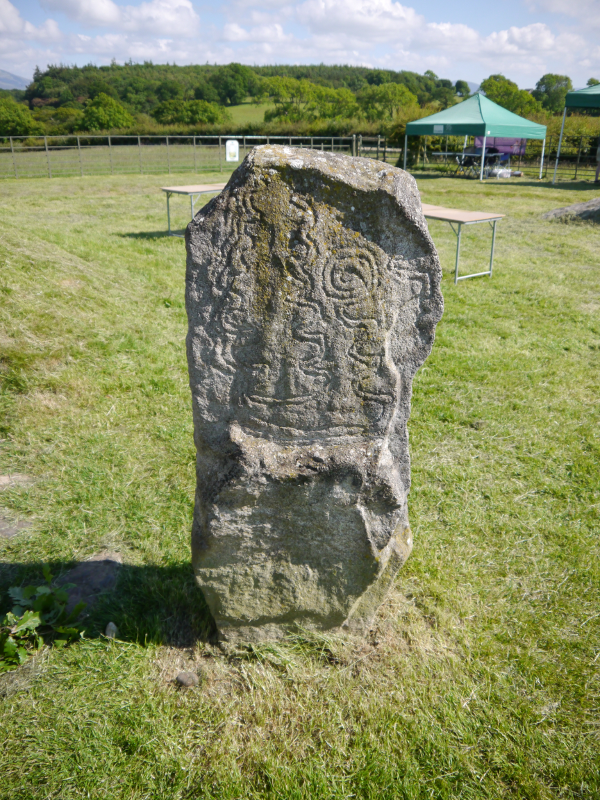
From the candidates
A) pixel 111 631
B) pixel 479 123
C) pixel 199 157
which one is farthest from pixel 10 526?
pixel 199 157

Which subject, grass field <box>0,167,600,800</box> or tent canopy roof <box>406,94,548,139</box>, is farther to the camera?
tent canopy roof <box>406,94,548,139</box>

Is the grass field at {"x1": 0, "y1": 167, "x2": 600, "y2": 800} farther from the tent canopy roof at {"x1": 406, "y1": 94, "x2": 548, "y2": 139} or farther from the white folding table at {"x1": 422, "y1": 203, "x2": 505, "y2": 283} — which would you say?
the tent canopy roof at {"x1": 406, "y1": 94, "x2": 548, "y2": 139}

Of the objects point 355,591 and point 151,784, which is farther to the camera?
point 355,591

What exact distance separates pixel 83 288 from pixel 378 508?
4633 millimetres

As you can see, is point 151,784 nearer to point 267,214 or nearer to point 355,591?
point 355,591

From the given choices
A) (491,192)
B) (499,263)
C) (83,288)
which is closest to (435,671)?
(83,288)

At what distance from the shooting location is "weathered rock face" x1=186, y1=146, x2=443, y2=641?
1902 mm

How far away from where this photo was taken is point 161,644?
247 centimetres

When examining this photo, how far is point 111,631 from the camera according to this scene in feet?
8.18

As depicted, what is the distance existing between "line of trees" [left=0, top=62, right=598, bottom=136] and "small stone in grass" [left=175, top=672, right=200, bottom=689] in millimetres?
27643

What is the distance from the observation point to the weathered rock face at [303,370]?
1.90 meters

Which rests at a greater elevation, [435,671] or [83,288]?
[83,288]

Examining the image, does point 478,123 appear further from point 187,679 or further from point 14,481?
point 187,679

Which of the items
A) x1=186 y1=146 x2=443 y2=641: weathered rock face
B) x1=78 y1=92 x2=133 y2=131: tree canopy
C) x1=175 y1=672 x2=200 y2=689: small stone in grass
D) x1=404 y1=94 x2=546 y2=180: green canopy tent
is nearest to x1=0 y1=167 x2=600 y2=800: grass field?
x1=175 y1=672 x2=200 y2=689: small stone in grass
